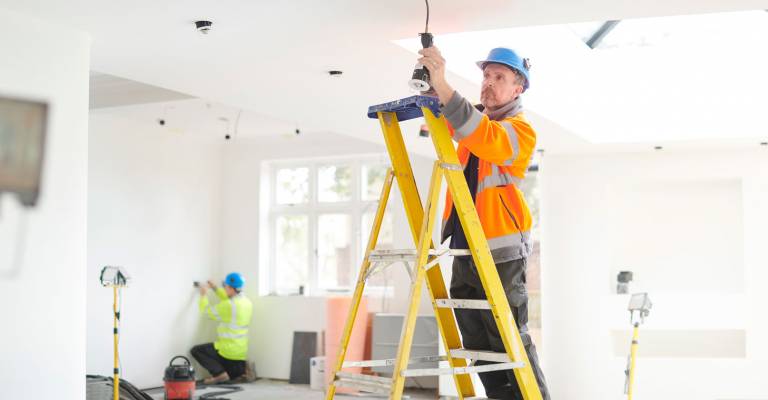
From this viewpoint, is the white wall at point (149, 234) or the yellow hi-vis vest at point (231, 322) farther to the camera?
the yellow hi-vis vest at point (231, 322)

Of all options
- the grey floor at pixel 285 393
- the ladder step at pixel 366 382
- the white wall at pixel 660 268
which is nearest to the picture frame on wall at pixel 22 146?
the ladder step at pixel 366 382

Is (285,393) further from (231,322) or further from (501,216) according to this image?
(501,216)

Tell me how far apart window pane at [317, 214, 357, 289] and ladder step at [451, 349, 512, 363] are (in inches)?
273

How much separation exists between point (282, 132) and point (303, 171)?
70 cm

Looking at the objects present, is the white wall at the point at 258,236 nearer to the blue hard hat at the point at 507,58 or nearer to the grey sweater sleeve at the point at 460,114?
the blue hard hat at the point at 507,58

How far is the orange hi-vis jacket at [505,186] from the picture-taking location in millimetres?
2789

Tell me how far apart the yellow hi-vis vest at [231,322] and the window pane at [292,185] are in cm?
132

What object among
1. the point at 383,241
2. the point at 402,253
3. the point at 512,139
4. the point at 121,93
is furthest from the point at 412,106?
the point at 383,241

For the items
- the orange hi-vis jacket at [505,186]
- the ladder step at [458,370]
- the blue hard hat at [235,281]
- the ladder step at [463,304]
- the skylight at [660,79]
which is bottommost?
the ladder step at [458,370]

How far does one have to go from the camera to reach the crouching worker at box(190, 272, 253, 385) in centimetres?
952

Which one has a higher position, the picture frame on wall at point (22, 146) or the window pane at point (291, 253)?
the picture frame on wall at point (22, 146)

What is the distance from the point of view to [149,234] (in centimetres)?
921

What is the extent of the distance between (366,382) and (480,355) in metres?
0.44

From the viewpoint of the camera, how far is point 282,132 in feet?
32.1
